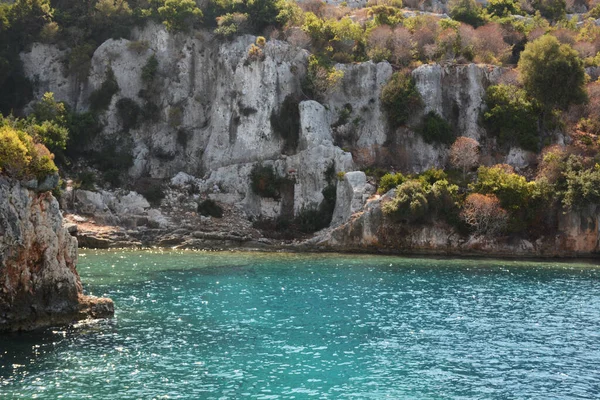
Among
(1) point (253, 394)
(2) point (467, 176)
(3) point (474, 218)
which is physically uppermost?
(2) point (467, 176)

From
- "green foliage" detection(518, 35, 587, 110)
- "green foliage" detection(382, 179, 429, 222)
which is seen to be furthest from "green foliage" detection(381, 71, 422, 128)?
"green foliage" detection(382, 179, 429, 222)

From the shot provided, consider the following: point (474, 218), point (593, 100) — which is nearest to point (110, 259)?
point (474, 218)

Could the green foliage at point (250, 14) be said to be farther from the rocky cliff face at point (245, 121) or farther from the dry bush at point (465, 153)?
the dry bush at point (465, 153)

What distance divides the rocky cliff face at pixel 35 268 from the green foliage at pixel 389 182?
35.8 metres

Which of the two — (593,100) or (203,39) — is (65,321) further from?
(593,100)

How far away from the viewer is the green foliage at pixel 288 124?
69.7 meters

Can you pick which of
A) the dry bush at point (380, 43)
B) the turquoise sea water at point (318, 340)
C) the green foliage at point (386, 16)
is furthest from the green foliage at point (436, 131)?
the turquoise sea water at point (318, 340)

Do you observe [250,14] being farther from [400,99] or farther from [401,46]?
[400,99]

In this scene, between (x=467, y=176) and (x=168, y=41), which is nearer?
(x=467, y=176)

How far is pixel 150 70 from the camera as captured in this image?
7431cm

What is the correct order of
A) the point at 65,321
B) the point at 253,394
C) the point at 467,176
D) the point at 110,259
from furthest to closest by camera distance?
the point at 467,176 < the point at 110,259 < the point at 65,321 < the point at 253,394

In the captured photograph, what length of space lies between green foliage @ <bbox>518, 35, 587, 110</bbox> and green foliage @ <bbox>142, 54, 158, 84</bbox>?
41.2m

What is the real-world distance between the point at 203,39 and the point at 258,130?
15.2m

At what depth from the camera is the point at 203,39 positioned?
77.2 metres
